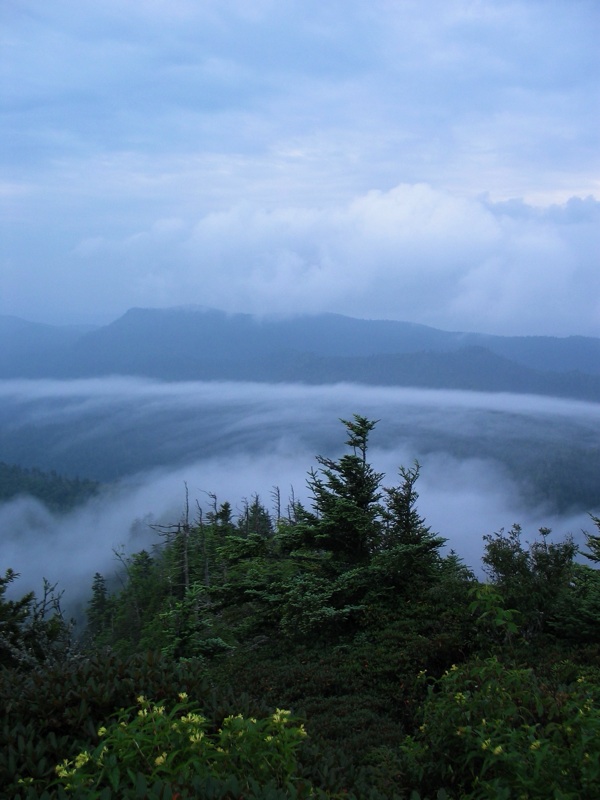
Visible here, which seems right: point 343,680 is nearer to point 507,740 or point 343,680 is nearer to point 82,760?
point 507,740

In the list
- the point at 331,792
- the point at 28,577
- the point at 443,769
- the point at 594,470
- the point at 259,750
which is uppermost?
the point at 259,750

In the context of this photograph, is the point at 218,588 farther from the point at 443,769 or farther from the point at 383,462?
the point at 383,462

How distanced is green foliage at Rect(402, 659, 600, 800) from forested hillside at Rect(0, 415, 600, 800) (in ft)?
0.04

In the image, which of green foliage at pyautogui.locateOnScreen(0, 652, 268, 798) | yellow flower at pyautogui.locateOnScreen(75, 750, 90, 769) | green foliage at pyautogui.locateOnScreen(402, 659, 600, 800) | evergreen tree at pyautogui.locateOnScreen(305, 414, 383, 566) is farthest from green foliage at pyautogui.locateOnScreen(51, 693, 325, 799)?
evergreen tree at pyautogui.locateOnScreen(305, 414, 383, 566)

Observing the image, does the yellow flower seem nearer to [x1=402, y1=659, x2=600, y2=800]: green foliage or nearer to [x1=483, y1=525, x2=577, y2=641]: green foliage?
[x1=402, y1=659, x2=600, y2=800]: green foliage

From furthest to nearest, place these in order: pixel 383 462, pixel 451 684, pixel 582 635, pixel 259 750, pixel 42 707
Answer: pixel 383 462, pixel 582 635, pixel 451 684, pixel 42 707, pixel 259 750

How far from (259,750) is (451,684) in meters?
1.92

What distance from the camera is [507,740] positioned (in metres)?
3.45

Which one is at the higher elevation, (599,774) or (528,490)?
(599,774)

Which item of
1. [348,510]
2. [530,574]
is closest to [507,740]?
[530,574]

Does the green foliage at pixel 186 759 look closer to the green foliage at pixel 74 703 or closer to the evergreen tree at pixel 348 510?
the green foliage at pixel 74 703

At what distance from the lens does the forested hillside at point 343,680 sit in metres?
3.03

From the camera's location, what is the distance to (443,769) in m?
3.68

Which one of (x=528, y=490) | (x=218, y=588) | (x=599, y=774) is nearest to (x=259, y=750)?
(x=599, y=774)
